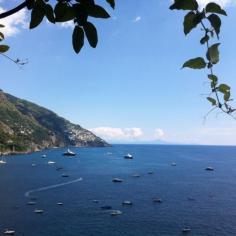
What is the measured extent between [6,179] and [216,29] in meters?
142

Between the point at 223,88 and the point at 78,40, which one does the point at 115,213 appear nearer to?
the point at 223,88

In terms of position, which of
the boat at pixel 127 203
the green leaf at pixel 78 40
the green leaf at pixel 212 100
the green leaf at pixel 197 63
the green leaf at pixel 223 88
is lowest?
the boat at pixel 127 203

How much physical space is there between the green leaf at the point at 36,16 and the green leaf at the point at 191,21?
2.71ft

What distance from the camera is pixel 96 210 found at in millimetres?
85938

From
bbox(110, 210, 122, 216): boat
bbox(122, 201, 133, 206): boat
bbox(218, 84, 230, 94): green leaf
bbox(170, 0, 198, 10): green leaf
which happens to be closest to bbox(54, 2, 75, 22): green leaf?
bbox(170, 0, 198, 10): green leaf

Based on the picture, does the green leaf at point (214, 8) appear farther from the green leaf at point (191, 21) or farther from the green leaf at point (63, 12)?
the green leaf at point (63, 12)

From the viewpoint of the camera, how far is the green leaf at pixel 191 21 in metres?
2.16

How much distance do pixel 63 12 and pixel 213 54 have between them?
87 centimetres

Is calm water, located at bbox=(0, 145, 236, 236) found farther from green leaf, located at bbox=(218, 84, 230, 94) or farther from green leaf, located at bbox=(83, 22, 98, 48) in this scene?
green leaf, located at bbox=(83, 22, 98, 48)

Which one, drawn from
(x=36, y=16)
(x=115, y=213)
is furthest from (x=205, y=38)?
(x=115, y=213)

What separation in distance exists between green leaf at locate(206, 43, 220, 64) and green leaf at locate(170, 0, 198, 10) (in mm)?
244

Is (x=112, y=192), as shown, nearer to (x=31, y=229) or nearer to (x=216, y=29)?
(x=31, y=229)

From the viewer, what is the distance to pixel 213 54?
2201mm

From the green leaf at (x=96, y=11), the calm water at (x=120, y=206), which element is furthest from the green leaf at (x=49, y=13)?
the calm water at (x=120, y=206)
